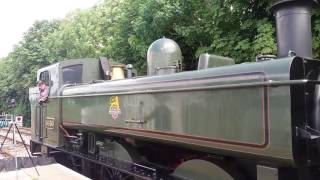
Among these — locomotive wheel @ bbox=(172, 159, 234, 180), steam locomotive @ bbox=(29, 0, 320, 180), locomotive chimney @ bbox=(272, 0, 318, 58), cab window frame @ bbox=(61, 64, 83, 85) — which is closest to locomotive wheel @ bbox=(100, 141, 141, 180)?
steam locomotive @ bbox=(29, 0, 320, 180)

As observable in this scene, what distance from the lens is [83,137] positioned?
8898mm

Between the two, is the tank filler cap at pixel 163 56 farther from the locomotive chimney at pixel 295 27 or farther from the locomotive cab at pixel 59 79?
the locomotive cab at pixel 59 79

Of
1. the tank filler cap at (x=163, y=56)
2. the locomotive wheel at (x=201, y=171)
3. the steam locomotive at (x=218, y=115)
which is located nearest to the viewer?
the steam locomotive at (x=218, y=115)

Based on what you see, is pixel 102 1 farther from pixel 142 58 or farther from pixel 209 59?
pixel 209 59

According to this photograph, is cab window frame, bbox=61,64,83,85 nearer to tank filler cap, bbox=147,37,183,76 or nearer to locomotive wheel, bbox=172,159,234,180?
tank filler cap, bbox=147,37,183,76

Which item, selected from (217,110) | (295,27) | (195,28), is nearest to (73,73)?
(195,28)

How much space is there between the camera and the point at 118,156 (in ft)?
23.8

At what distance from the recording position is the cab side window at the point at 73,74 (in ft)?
32.7

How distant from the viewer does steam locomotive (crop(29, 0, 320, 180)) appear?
3693 mm

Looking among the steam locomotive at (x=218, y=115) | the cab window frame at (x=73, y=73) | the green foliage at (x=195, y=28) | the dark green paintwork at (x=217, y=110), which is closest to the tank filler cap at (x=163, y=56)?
the steam locomotive at (x=218, y=115)

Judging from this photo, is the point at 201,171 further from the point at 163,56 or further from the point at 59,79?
the point at 59,79

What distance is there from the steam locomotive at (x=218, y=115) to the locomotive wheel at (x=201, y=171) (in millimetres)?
Answer: 11

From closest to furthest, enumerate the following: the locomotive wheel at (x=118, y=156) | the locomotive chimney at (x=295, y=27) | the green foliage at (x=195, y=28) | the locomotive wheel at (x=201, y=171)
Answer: the locomotive chimney at (x=295, y=27) < the locomotive wheel at (x=201, y=171) < the locomotive wheel at (x=118, y=156) < the green foliage at (x=195, y=28)

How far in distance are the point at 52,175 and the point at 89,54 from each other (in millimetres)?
16323
